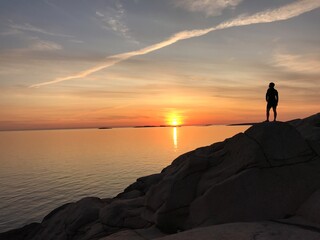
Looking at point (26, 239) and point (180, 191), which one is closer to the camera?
point (180, 191)

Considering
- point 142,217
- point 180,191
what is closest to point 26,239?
point 142,217

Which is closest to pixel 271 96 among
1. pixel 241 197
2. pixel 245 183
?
pixel 245 183

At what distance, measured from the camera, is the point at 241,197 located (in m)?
13.8

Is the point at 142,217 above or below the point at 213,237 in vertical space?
below

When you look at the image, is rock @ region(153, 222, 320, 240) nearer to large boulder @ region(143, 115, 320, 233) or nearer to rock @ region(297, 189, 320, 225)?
rock @ region(297, 189, 320, 225)

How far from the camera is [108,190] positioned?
5203 centimetres

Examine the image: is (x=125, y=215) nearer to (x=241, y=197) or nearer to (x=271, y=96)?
(x=241, y=197)

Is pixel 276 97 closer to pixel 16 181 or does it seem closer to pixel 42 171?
pixel 16 181

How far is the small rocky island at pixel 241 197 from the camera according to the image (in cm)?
1174

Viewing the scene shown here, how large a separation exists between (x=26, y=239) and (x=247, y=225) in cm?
2572

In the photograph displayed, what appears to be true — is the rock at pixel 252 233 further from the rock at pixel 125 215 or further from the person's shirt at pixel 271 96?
the person's shirt at pixel 271 96

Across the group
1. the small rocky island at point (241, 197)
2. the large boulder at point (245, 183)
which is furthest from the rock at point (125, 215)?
the large boulder at point (245, 183)

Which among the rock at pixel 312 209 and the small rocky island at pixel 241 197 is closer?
the small rocky island at pixel 241 197

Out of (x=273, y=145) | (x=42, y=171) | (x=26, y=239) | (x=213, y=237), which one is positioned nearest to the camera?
(x=213, y=237)
